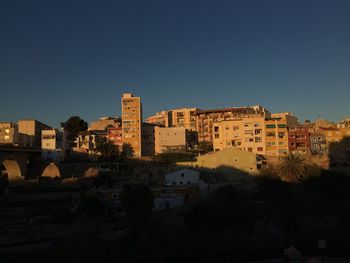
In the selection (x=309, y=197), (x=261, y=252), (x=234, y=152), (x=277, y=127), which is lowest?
(x=261, y=252)

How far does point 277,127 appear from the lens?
58531mm

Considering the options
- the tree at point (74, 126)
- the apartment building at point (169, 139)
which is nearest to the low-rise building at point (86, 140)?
the tree at point (74, 126)

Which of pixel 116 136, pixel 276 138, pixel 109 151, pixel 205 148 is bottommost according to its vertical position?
pixel 109 151

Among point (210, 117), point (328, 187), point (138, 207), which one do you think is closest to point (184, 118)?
point (210, 117)

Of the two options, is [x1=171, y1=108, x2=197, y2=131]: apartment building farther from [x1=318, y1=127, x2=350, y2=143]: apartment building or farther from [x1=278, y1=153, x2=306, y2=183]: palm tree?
[x1=278, y1=153, x2=306, y2=183]: palm tree

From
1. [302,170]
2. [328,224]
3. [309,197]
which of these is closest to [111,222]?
[328,224]

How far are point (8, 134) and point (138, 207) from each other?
48.8 meters

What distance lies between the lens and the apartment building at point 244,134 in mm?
59169

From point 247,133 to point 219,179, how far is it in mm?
12451

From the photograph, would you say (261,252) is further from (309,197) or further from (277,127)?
(277,127)

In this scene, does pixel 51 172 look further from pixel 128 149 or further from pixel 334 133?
pixel 334 133

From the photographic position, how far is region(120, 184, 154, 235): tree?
29.8 m

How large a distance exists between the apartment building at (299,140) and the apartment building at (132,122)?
Result: 26.2 meters

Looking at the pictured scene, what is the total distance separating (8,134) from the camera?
71.4 metres
